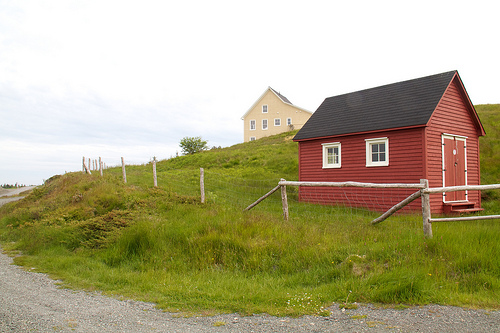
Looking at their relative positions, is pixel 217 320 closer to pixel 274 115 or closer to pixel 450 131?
pixel 450 131

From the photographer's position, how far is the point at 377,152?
14867 mm

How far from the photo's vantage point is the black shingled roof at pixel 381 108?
547 inches

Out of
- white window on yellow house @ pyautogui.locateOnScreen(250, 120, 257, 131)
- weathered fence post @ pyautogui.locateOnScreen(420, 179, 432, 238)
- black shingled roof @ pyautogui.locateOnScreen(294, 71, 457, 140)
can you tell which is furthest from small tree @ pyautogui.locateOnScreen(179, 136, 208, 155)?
weathered fence post @ pyautogui.locateOnScreen(420, 179, 432, 238)

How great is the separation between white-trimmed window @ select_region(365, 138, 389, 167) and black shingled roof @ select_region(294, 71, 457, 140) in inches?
23.6

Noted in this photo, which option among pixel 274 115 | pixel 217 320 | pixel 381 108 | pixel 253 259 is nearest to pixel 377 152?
pixel 381 108

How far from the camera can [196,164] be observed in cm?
3016

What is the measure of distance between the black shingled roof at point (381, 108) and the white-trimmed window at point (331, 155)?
58 cm

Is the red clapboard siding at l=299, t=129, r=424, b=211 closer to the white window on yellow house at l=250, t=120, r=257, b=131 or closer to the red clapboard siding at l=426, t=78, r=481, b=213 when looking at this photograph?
the red clapboard siding at l=426, t=78, r=481, b=213

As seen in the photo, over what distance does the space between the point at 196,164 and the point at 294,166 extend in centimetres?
1077

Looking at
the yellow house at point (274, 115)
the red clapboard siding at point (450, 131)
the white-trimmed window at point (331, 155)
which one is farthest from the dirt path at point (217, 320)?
the yellow house at point (274, 115)

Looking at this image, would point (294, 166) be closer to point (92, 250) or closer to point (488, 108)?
point (92, 250)

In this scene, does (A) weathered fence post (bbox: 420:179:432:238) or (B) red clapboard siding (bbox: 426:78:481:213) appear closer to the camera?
(A) weathered fence post (bbox: 420:179:432:238)

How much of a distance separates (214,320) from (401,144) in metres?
11.8

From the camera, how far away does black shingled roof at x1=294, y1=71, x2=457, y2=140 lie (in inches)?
547
